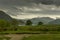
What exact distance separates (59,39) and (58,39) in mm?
237

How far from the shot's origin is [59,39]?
47094 mm

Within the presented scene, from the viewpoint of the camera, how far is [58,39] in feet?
154
